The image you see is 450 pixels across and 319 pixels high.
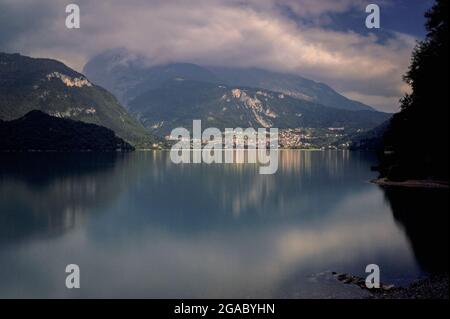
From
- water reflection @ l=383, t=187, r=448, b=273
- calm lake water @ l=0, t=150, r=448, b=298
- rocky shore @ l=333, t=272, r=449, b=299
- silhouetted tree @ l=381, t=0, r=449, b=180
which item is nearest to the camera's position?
rocky shore @ l=333, t=272, r=449, b=299

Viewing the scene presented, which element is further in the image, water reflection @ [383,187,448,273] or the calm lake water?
water reflection @ [383,187,448,273]

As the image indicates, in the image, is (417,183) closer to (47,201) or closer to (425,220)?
(425,220)

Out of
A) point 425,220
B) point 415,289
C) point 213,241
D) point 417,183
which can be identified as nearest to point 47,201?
point 213,241

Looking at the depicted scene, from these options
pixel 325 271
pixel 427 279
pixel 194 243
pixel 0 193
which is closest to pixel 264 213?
pixel 194 243

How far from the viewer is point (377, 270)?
33.5 m

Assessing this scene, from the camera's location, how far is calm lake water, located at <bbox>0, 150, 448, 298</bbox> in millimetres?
31453

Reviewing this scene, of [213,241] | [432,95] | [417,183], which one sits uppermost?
[432,95]

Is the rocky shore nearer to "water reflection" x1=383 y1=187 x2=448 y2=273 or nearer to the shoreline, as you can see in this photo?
"water reflection" x1=383 y1=187 x2=448 y2=273

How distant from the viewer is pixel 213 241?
1844 inches

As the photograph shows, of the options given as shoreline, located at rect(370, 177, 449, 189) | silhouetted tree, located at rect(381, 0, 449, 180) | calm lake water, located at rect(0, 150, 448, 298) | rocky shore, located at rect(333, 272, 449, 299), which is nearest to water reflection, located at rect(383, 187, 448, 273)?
calm lake water, located at rect(0, 150, 448, 298)

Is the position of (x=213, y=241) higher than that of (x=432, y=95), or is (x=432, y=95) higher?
(x=432, y=95)

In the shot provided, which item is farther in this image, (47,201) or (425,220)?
(47,201)

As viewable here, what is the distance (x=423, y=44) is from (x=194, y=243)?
158 ft

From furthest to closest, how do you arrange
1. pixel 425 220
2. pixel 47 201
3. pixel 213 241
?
pixel 47 201, pixel 425 220, pixel 213 241
